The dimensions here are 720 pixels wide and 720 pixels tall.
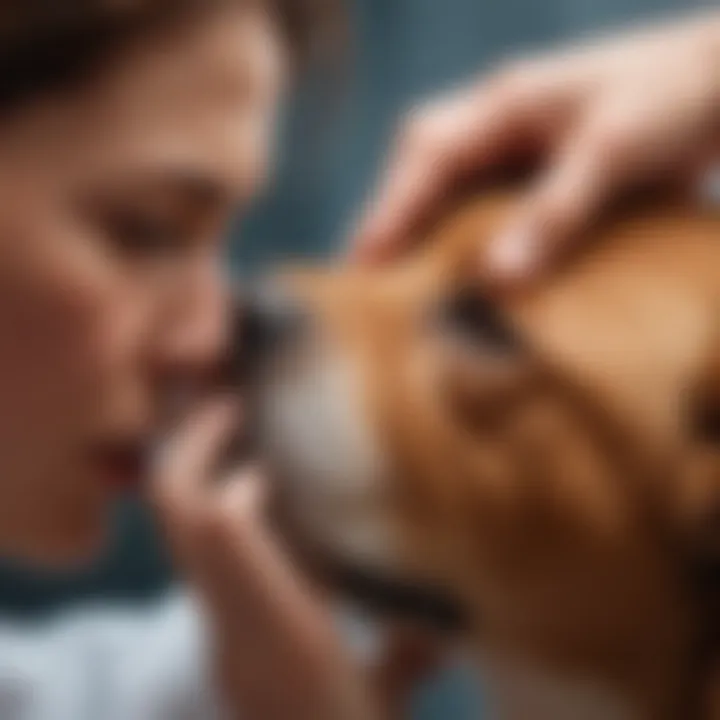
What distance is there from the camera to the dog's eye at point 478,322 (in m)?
0.84

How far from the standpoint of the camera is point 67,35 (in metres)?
0.83

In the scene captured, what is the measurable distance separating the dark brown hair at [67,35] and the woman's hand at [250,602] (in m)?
0.18

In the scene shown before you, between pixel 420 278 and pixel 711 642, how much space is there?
0.23m

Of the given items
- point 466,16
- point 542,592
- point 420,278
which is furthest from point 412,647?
point 466,16

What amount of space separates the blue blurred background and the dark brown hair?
0.27ft

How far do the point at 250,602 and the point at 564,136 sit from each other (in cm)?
28

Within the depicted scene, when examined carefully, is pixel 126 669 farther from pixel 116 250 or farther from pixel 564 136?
pixel 564 136

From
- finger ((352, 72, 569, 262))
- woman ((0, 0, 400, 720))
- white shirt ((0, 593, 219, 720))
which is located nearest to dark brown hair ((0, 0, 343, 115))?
woman ((0, 0, 400, 720))

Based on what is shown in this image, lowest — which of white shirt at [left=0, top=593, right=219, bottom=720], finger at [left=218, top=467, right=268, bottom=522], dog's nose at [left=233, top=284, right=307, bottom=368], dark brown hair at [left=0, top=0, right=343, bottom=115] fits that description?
white shirt at [left=0, top=593, right=219, bottom=720]

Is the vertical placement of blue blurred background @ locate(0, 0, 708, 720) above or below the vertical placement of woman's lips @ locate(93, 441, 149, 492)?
above

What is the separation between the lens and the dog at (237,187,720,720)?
2.69 ft

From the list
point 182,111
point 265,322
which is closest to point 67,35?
point 182,111

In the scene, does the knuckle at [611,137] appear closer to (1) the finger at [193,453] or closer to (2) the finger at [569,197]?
(2) the finger at [569,197]

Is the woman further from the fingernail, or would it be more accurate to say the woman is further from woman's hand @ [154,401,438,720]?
the fingernail
